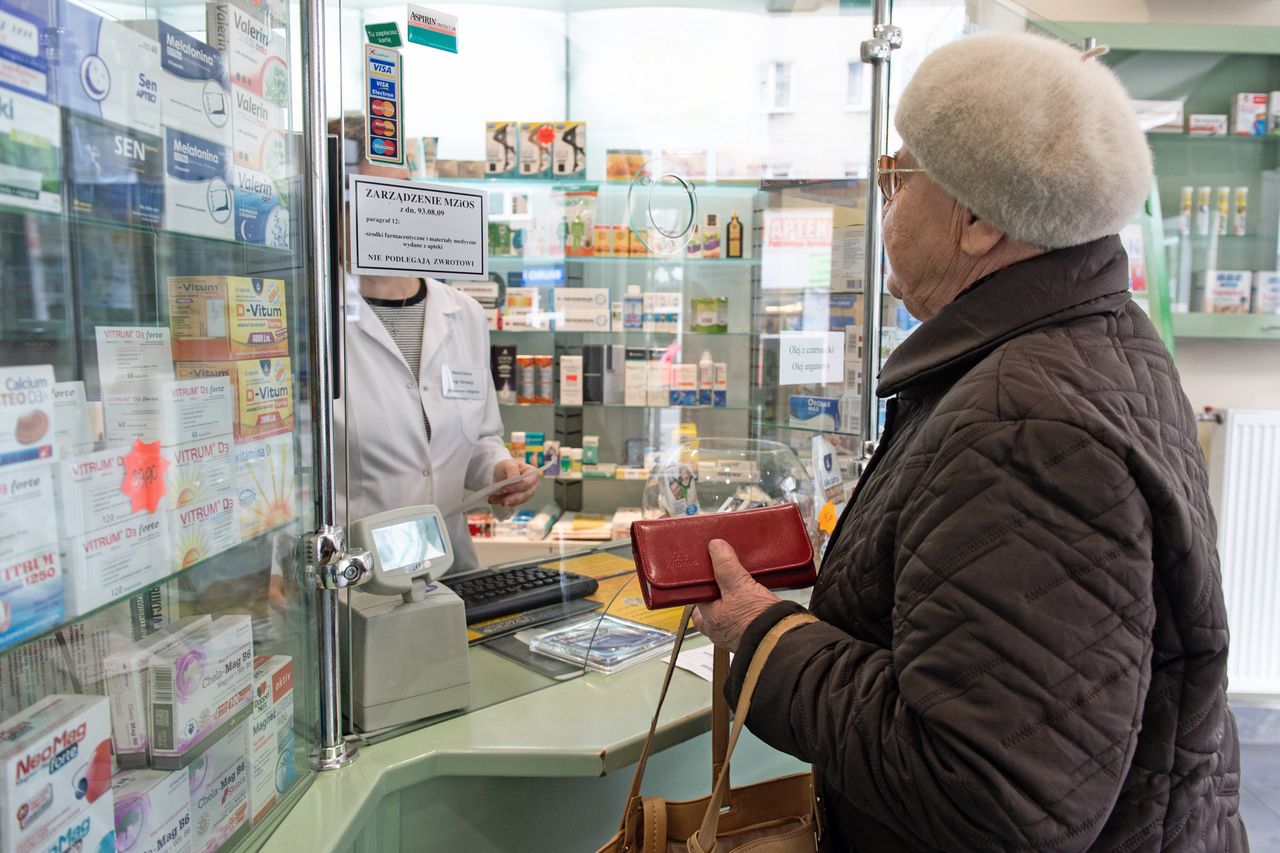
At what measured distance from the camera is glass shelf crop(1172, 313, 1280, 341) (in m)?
4.02

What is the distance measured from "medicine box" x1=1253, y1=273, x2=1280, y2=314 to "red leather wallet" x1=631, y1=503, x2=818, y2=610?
3.90 metres

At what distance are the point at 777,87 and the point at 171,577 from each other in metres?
2.96

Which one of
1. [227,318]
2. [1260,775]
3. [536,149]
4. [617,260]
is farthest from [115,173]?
[1260,775]

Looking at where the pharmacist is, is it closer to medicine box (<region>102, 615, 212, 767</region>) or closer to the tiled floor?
medicine box (<region>102, 615, 212, 767</region>)

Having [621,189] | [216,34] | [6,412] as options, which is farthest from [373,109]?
[621,189]

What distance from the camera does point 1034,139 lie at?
3.20 feet

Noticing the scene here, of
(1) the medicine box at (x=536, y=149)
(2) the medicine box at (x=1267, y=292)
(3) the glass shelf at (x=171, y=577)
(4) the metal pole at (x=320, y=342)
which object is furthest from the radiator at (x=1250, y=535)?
(3) the glass shelf at (x=171, y=577)

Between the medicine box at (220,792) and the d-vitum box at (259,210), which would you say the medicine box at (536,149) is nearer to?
the d-vitum box at (259,210)

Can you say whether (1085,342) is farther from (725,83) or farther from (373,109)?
(725,83)

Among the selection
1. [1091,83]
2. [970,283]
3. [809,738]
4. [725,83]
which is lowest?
[809,738]

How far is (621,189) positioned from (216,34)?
2927 millimetres

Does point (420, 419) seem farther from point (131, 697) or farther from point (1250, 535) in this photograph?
point (1250, 535)

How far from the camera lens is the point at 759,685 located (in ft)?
3.54

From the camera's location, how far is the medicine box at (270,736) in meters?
1.17
